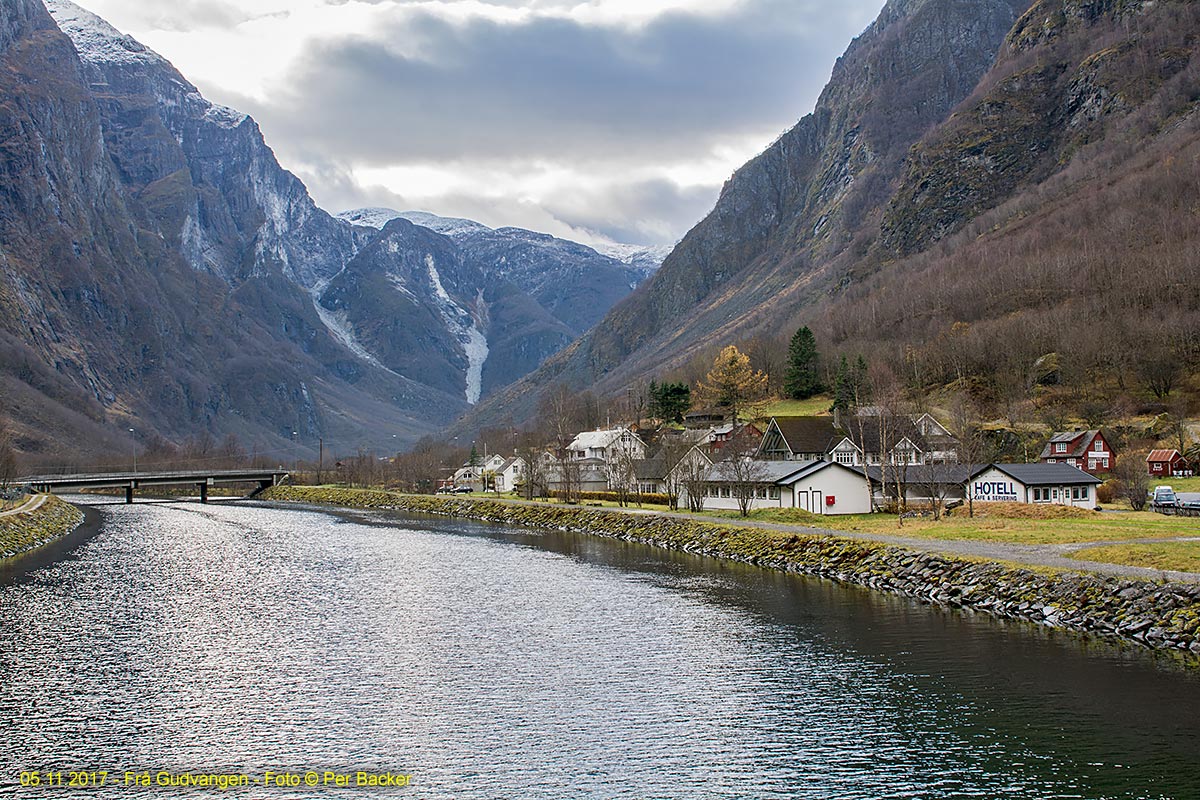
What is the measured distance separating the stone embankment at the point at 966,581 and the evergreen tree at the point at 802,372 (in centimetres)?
5923

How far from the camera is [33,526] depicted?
76.7 m

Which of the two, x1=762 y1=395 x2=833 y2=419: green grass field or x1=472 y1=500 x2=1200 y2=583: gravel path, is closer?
x1=472 y1=500 x2=1200 y2=583: gravel path

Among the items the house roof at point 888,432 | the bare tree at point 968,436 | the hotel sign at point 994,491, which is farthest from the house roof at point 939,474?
the house roof at point 888,432

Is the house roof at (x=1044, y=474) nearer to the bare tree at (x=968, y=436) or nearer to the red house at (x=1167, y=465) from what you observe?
the bare tree at (x=968, y=436)

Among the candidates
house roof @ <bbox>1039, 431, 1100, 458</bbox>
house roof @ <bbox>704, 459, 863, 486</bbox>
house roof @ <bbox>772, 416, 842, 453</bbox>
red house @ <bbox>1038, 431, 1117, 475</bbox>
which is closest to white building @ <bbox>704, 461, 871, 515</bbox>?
house roof @ <bbox>704, 459, 863, 486</bbox>

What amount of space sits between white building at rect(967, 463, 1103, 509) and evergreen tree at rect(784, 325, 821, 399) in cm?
6268

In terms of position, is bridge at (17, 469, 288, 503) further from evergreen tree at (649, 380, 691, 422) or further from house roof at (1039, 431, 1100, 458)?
house roof at (1039, 431, 1100, 458)

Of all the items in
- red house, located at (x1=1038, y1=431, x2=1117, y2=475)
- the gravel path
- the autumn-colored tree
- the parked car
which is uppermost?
the autumn-colored tree

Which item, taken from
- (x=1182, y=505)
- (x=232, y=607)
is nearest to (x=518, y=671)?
(x=232, y=607)

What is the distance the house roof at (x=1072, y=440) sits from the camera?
83.6 meters

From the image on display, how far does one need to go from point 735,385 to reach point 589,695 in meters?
109

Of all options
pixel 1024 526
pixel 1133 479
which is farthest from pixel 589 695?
pixel 1133 479

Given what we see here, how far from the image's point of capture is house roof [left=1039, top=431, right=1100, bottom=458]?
8362cm

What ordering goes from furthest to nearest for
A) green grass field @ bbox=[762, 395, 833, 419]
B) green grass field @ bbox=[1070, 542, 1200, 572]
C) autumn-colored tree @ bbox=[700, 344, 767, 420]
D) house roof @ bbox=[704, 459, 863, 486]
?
1. autumn-colored tree @ bbox=[700, 344, 767, 420]
2. green grass field @ bbox=[762, 395, 833, 419]
3. house roof @ bbox=[704, 459, 863, 486]
4. green grass field @ bbox=[1070, 542, 1200, 572]
